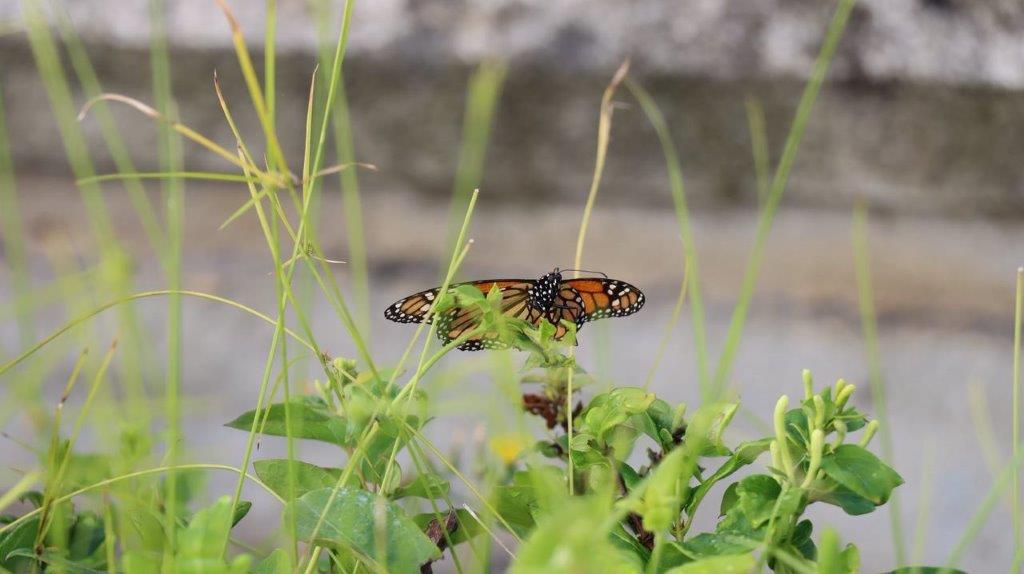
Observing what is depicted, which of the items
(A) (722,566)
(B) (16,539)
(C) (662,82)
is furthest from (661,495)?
(C) (662,82)

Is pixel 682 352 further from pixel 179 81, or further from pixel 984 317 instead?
pixel 179 81

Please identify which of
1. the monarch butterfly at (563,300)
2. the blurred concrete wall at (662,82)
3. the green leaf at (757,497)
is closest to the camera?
the green leaf at (757,497)

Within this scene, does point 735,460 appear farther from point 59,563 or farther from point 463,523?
point 59,563

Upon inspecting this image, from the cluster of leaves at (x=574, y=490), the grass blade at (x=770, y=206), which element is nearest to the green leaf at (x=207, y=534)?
the cluster of leaves at (x=574, y=490)

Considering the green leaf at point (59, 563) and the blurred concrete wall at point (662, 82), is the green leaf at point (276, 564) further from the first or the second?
the blurred concrete wall at point (662, 82)

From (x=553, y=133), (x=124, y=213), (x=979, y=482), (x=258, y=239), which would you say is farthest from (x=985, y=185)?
A: (x=124, y=213)

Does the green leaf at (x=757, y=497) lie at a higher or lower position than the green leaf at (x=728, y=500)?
higher

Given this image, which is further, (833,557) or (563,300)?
(563,300)
